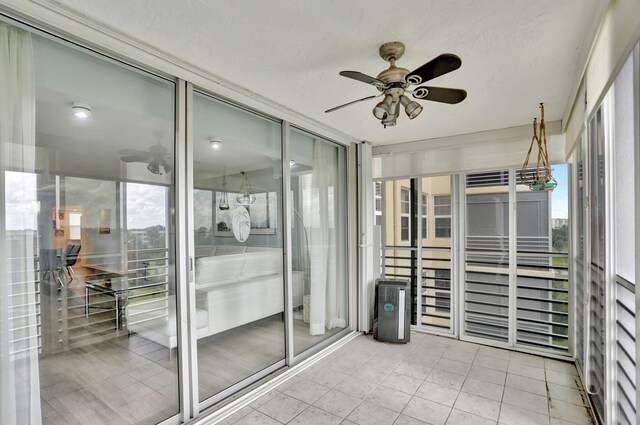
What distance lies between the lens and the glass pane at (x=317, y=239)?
11.1 ft

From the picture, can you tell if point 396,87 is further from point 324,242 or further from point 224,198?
point 324,242

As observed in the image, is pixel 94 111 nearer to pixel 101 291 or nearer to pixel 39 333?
pixel 101 291

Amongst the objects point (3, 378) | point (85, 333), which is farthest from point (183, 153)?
point (3, 378)

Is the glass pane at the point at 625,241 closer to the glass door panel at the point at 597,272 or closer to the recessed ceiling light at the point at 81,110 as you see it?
the glass door panel at the point at 597,272

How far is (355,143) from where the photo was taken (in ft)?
13.9

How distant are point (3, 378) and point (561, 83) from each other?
389cm

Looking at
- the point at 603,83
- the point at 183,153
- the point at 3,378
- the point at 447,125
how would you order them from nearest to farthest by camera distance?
the point at 3,378 → the point at 603,83 → the point at 183,153 → the point at 447,125

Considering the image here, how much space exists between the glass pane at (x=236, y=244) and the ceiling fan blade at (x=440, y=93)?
1535mm

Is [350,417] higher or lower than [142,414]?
lower

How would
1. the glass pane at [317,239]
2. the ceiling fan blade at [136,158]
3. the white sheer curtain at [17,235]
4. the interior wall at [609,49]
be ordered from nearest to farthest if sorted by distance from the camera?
1. the interior wall at [609,49]
2. the white sheer curtain at [17,235]
3. the ceiling fan blade at [136,158]
4. the glass pane at [317,239]

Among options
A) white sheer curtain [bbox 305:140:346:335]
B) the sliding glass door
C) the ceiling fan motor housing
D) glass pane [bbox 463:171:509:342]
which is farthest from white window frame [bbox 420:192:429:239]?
the ceiling fan motor housing

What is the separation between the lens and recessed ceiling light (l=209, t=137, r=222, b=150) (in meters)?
2.54

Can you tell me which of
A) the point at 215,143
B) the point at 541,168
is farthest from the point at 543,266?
the point at 215,143

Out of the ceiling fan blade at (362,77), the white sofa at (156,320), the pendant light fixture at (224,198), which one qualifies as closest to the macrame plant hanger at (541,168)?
the ceiling fan blade at (362,77)
